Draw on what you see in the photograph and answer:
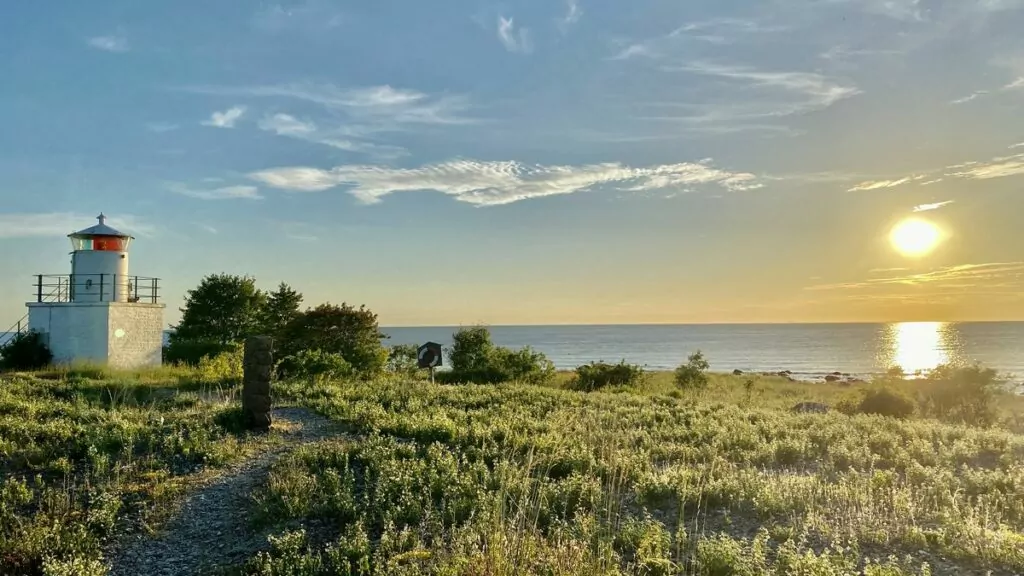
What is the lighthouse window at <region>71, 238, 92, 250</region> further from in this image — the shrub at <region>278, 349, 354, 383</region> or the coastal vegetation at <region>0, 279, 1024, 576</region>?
the coastal vegetation at <region>0, 279, 1024, 576</region>

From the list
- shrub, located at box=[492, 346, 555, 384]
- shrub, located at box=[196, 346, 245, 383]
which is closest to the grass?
shrub, located at box=[196, 346, 245, 383]

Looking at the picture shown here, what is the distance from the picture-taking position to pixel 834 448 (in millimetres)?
10906

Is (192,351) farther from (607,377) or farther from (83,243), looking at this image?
(607,377)

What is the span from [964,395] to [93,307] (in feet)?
102

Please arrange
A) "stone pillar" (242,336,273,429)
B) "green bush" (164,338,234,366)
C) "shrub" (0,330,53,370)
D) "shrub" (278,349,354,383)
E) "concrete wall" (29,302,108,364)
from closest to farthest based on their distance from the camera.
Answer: "stone pillar" (242,336,273,429) < "shrub" (278,349,354,383) < "shrub" (0,330,53,370) < "concrete wall" (29,302,108,364) < "green bush" (164,338,234,366)

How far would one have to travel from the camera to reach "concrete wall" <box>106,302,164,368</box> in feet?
87.8

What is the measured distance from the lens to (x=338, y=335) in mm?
27734

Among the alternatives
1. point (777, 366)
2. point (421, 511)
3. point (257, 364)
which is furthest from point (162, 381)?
point (777, 366)

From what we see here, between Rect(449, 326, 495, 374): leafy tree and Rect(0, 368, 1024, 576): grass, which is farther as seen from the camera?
Rect(449, 326, 495, 374): leafy tree

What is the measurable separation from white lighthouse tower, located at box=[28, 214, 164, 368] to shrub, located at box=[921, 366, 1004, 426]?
29344 millimetres

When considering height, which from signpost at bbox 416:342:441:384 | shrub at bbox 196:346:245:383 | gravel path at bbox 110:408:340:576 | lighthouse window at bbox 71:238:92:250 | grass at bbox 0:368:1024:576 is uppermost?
lighthouse window at bbox 71:238:92:250

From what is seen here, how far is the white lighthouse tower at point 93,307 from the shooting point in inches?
1038

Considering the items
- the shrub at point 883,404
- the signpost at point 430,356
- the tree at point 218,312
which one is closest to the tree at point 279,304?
the tree at point 218,312

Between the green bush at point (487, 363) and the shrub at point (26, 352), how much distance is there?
642 inches
